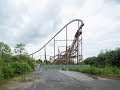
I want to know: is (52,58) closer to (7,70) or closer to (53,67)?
(53,67)

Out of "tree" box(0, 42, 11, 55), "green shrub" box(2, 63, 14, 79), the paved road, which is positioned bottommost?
the paved road

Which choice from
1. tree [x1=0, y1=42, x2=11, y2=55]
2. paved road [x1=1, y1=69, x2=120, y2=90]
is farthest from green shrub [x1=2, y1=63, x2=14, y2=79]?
tree [x1=0, y1=42, x2=11, y2=55]

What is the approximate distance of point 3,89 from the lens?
1839cm

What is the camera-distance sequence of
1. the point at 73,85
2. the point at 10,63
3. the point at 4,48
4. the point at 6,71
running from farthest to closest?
the point at 4,48, the point at 10,63, the point at 6,71, the point at 73,85

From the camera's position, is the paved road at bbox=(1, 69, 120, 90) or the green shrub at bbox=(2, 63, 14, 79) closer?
the paved road at bbox=(1, 69, 120, 90)

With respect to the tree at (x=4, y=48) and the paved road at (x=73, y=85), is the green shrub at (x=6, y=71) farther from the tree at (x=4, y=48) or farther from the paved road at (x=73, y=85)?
the tree at (x=4, y=48)

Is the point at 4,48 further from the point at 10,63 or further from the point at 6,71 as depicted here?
the point at 6,71

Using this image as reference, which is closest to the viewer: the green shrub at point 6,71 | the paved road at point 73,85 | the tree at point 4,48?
the paved road at point 73,85

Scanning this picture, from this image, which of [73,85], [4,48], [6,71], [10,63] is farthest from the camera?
[4,48]

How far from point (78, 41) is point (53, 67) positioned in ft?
26.3

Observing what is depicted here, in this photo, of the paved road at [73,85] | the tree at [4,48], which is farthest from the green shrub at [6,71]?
the tree at [4,48]

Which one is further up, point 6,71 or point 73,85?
point 6,71

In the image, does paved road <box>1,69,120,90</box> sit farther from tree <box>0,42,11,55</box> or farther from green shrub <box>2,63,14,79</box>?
tree <box>0,42,11,55</box>

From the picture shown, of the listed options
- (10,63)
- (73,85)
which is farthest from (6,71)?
(73,85)
